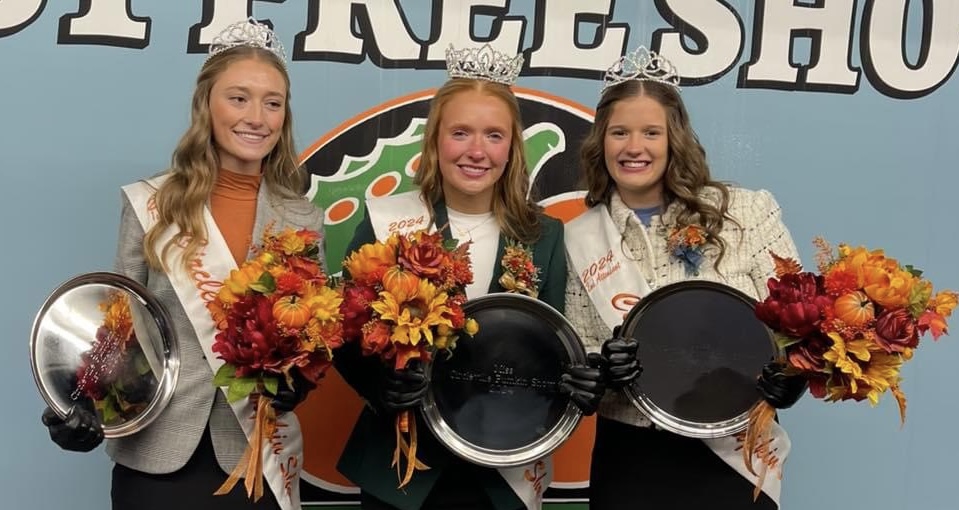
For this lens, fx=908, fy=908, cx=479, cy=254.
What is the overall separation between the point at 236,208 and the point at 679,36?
1522 mm

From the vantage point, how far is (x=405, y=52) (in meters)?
2.86

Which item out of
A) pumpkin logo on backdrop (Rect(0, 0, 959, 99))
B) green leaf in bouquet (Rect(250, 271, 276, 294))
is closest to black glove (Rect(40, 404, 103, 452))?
green leaf in bouquet (Rect(250, 271, 276, 294))

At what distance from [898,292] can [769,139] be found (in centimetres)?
122

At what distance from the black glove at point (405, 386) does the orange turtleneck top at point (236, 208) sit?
513mm

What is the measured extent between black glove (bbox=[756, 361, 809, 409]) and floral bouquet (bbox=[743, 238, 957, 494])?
58mm

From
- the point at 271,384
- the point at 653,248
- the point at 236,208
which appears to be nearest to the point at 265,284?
the point at 271,384

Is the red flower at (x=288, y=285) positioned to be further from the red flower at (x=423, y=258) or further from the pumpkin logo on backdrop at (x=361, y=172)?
the pumpkin logo on backdrop at (x=361, y=172)

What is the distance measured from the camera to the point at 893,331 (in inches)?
71.5

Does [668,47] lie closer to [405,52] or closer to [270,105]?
[405,52]

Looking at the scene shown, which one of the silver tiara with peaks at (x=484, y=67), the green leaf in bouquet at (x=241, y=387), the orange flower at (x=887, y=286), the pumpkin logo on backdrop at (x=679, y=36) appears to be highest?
the pumpkin logo on backdrop at (x=679, y=36)

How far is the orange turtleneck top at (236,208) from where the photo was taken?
86.7 inches

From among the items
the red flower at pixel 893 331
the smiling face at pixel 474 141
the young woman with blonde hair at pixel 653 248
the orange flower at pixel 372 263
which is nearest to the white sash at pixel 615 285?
the young woman with blonde hair at pixel 653 248

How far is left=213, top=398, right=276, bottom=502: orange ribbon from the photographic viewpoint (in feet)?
6.26

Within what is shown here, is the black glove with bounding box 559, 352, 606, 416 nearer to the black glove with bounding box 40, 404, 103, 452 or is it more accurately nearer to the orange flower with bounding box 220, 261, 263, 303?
the orange flower with bounding box 220, 261, 263, 303
